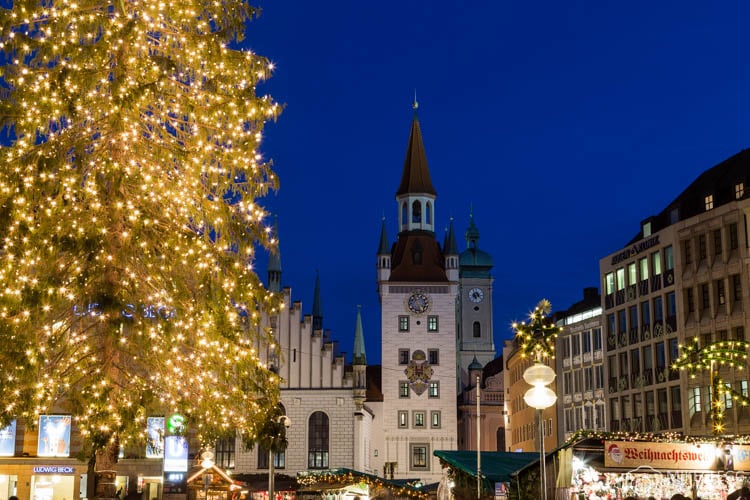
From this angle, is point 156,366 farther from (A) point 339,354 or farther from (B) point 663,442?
(A) point 339,354

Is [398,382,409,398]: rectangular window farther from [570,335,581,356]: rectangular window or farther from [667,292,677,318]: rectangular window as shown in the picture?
[667,292,677,318]: rectangular window

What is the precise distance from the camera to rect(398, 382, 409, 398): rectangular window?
3366 inches

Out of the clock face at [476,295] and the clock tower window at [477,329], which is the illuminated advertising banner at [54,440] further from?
the clock face at [476,295]

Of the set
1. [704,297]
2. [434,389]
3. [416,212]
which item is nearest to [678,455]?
[704,297]

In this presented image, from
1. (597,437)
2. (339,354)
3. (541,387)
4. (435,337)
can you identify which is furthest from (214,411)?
(435,337)

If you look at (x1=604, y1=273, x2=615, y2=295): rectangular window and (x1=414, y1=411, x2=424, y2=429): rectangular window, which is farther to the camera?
(x1=414, y1=411, x2=424, y2=429): rectangular window

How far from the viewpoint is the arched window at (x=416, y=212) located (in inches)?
3789

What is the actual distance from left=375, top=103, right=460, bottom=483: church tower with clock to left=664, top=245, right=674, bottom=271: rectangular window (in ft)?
106

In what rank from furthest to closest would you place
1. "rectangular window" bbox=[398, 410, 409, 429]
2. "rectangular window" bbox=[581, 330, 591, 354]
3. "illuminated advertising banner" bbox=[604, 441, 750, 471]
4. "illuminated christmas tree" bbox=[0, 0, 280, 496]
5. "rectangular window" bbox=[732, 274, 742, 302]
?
"rectangular window" bbox=[398, 410, 409, 429]
"rectangular window" bbox=[581, 330, 591, 354]
"rectangular window" bbox=[732, 274, 742, 302]
"illuminated advertising banner" bbox=[604, 441, 750, 471]
"illuminated christmas tree" bbox=[0, 0, 280, 496]

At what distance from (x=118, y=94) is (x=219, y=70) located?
7.74ft

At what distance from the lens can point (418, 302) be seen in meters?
88.6

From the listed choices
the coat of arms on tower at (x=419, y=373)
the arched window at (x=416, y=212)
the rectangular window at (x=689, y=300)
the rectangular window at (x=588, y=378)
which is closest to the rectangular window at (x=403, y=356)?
the coat of arms on tower at (x=419, y=373)

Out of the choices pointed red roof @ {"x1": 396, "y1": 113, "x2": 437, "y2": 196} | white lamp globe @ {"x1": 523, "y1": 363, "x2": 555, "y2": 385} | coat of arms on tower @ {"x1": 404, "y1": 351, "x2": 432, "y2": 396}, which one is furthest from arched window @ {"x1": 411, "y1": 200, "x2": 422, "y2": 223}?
white lamp globe @ {"x1": 523, "y1": 363, "x2": 555, "y2": 385}

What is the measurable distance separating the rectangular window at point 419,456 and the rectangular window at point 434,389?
399 cm
